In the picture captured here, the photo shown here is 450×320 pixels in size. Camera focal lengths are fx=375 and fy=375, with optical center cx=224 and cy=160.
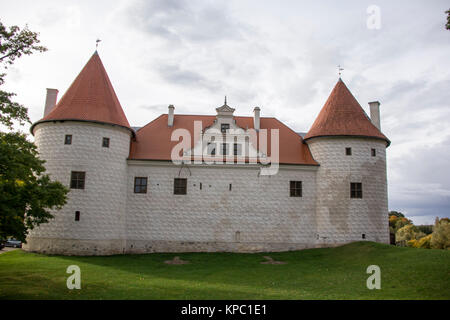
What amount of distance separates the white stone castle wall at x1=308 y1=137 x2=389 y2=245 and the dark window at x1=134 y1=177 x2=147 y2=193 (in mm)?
12954

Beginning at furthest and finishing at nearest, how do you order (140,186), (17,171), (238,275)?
(140,186), (238,275), (17,171)

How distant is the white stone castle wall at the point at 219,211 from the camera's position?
27188mm

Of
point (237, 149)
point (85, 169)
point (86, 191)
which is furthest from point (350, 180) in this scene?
point (85, 169)

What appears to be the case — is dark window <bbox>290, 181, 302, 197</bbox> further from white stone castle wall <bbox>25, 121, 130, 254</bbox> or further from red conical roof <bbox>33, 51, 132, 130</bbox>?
red conical roof <bbox>33, 51, 132, 130</bbox>

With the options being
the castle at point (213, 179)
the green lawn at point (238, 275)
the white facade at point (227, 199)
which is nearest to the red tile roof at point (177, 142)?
the castle at point (213, 179)

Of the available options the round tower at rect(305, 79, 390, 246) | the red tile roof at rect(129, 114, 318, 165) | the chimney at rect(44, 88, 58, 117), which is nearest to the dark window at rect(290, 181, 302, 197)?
the round tower at rect(305, 79, 390, 246)

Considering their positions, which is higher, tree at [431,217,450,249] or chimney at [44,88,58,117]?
chimney at [44,88,58,117]

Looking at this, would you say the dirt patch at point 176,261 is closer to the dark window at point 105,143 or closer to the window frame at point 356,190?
the dark window at point 105,143

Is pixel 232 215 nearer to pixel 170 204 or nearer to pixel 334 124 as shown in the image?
pixel 170 204

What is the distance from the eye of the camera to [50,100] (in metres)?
29.2

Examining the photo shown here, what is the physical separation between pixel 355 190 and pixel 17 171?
73.0 feet

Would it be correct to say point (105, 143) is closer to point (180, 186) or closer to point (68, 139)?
point (68, 139)

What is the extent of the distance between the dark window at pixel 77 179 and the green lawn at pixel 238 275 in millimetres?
4772

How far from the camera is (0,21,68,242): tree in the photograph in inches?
494
